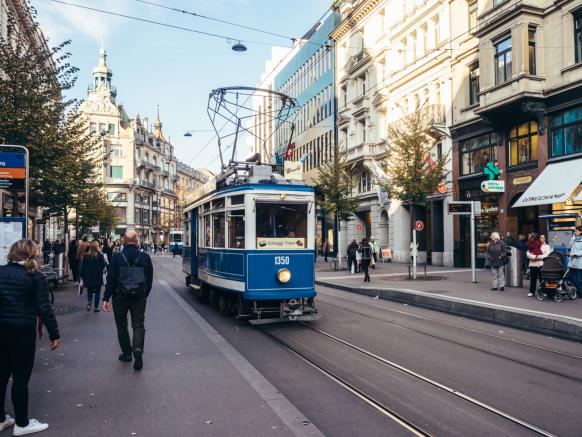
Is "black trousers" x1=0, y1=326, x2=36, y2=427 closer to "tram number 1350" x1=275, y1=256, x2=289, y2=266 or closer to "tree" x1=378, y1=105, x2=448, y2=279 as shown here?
"tram number 1350" x1=275, y1=256, x2=289, y2=266

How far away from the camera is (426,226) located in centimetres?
3291

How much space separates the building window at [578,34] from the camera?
21.3 meters

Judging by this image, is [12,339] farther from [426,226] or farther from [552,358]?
[426,226]

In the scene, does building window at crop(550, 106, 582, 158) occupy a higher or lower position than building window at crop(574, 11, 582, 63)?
lower

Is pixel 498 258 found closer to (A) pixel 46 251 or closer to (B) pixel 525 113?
(B) pixel 525 113

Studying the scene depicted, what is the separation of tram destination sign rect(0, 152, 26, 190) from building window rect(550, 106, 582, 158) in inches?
759

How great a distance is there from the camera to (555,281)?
13961mm

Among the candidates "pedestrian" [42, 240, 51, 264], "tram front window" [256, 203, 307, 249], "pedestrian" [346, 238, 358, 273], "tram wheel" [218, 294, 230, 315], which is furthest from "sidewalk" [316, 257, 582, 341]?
"pedestrian" [42, 240, 51, 264]

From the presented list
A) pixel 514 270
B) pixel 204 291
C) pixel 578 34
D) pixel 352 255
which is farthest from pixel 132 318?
pixel 578 34

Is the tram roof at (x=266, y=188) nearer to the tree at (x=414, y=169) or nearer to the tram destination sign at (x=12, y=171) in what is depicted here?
Result: the tram destination sign at (x=12, y=171)

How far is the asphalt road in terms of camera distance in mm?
5320

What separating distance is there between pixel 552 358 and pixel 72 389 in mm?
6674

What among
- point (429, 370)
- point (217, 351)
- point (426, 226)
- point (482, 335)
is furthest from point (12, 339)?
point (426, 226)

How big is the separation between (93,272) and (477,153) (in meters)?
20.5
